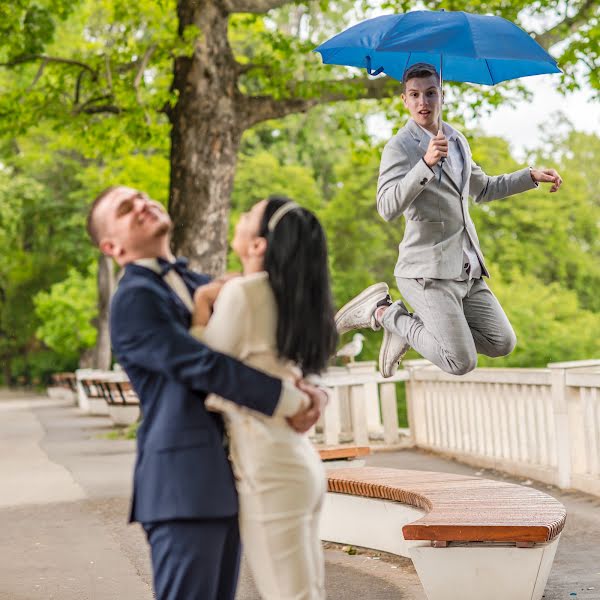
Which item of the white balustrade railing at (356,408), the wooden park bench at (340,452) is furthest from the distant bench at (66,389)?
the wooden park bench at (340,452)

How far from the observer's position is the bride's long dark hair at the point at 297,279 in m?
3.60

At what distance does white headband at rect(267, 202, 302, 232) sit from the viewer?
3.63 m

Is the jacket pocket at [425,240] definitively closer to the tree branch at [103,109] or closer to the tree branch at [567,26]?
the tree branch at [567,26]

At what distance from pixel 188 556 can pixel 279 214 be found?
1.06 meters

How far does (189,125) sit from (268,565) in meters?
15.6

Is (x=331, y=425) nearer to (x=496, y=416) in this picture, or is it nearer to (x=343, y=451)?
(x=496, y=416)

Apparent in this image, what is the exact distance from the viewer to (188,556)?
354cm

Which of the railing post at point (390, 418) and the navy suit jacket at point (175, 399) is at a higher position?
the navy suit jacket at point (175, 399)

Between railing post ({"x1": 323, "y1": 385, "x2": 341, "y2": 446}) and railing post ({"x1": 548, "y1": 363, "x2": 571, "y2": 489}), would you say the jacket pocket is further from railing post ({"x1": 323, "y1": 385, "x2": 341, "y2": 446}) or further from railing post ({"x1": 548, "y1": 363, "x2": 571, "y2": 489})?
railing post ({"x1": 323, "y1": 385, "x2": 341, "y2": 446})

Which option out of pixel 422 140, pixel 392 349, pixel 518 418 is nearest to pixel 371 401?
pixel 518 418

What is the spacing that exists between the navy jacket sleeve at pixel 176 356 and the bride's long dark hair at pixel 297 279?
168mm

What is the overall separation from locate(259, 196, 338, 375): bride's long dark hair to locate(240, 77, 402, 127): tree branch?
52.1 feet

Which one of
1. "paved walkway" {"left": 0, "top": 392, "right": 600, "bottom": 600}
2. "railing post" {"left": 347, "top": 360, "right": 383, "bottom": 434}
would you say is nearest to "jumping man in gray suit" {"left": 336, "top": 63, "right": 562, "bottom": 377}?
"paved walkway" {"left": 0, "top": 392, "right": 600, "bottom": 600}

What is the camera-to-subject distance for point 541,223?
4669 cm
